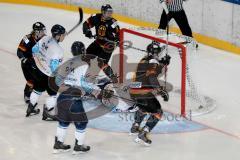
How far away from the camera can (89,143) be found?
284 inches

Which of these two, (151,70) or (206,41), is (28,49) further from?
(206,41)

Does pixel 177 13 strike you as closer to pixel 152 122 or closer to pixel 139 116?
pixel 139 116

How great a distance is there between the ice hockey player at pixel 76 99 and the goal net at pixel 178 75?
131 cm

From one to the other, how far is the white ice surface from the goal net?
0.17 metres

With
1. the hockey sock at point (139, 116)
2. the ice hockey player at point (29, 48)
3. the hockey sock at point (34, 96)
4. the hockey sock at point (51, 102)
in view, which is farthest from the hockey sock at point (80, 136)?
the ice hockey player at point (29, 48)

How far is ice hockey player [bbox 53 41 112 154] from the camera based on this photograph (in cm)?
648

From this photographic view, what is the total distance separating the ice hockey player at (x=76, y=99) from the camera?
648cm

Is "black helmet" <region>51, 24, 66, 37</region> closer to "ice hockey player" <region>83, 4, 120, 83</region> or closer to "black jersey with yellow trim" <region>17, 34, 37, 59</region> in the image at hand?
"black jersey with yellow trim" <region>17, 34, 37, 59</region>

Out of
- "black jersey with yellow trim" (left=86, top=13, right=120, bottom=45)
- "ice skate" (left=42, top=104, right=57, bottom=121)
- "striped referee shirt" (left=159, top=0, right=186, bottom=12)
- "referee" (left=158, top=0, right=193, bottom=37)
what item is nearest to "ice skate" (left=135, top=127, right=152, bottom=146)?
"ice skate" (left=42, top=104, right=57, bottom=121)

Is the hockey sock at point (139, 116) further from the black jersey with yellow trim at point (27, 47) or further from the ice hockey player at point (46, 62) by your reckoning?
the black jersey with yellow trim at point (27, 47)

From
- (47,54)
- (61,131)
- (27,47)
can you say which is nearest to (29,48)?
(27,47)

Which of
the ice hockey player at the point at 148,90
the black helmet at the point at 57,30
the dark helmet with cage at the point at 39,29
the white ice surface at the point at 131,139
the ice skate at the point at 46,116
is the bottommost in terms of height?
the white ice surface at the point at 131,139

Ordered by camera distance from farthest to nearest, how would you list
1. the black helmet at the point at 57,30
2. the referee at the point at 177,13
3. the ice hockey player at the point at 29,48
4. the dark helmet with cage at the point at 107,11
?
1. the referee at the point at 177,13
2. the dark helmet with cage at the point at 107,11
3. the ice hockey player at the point at 29,48
4. the black helmet at the point at 57,30

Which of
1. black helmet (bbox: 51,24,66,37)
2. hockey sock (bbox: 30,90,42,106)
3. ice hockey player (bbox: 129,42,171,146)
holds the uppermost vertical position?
black helmet (bbox: 51,24,66,37)
